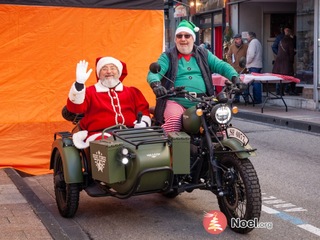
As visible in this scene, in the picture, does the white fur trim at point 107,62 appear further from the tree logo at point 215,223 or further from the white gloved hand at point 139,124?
the tree logo at point 215,223

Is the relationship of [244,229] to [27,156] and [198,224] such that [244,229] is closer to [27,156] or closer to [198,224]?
[198,224]

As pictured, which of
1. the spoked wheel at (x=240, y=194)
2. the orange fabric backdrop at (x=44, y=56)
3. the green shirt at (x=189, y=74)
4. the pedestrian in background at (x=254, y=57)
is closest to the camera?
the spoked wheel at (x=240, y=194)

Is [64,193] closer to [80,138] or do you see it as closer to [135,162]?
[80,138]

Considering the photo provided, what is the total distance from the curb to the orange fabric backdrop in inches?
202

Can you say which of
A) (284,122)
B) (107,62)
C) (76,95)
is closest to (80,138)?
(76,95)

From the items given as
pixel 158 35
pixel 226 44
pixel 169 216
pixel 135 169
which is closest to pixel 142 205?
pixel 169 216

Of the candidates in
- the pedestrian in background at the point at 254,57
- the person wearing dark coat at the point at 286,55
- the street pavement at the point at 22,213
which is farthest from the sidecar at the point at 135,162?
the person wearing dark coat at the point at 286,55

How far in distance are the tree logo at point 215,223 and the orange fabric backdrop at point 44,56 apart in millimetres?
3309

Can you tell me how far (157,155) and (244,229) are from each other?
0.99 meters

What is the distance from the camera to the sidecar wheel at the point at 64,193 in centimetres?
635

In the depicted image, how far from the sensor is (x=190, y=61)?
22.7 ft

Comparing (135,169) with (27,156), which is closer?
(135,169)

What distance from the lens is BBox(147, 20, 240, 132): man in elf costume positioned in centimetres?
668

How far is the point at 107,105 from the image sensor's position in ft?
21.4
